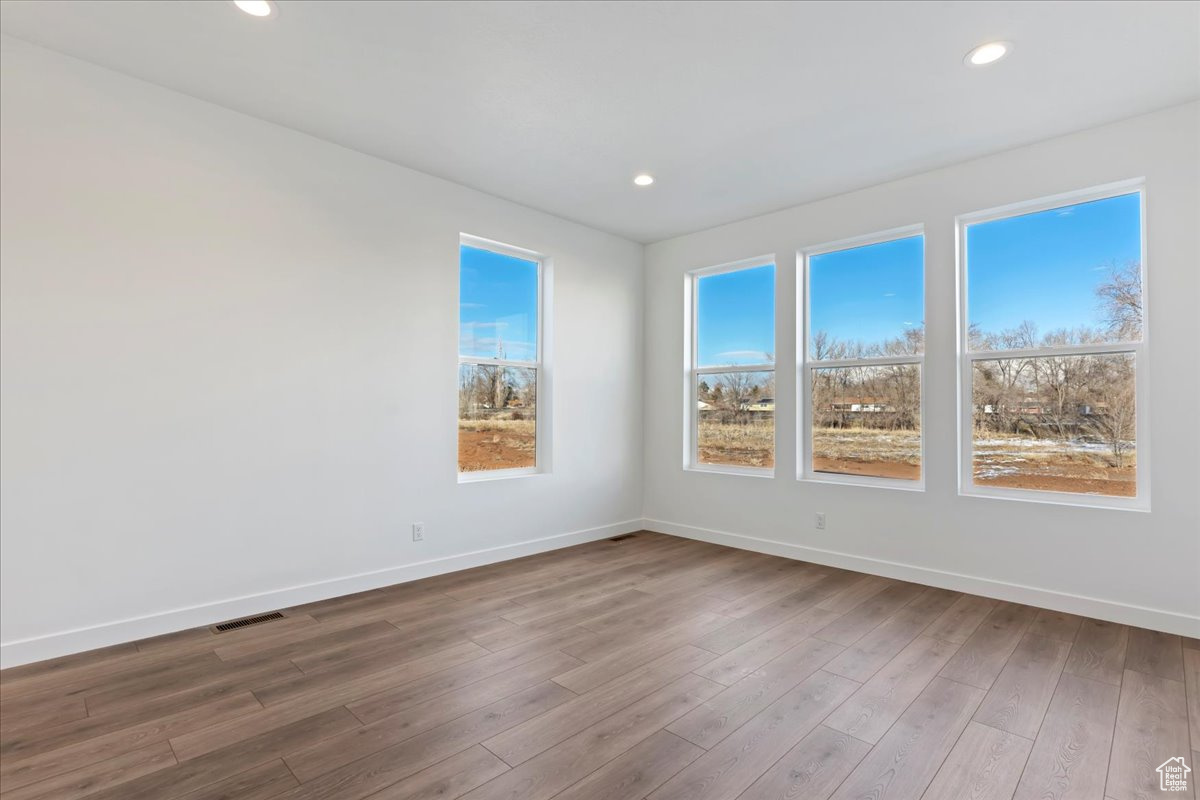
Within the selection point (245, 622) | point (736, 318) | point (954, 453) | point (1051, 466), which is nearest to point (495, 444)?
point (245, 622)

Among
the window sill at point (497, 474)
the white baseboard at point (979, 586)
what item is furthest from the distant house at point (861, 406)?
the window sill at point (497, 474)

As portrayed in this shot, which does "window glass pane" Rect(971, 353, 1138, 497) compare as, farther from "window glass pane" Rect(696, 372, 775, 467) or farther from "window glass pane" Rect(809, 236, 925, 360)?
"window glass pane" Rect(696, 372, 775, 467)

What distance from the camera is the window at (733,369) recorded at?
4.95 metres

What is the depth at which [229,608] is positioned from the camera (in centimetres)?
313

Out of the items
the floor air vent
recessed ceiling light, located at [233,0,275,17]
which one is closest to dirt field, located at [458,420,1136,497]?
the floor air vent

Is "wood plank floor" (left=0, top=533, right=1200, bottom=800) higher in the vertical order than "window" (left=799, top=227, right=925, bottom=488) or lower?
lower

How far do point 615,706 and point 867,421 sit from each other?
3.09 metres

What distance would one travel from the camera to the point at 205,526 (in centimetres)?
306

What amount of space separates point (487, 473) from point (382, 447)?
0.98 metres

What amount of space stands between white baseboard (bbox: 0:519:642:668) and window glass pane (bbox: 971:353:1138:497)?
348 centimetres

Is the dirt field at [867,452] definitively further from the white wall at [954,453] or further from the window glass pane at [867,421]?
the white wall at [954,453]

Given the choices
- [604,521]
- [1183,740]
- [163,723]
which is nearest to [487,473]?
[604,521]

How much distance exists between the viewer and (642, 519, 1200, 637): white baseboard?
307 centimetres

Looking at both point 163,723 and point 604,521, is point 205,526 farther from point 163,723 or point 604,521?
point 604,521
